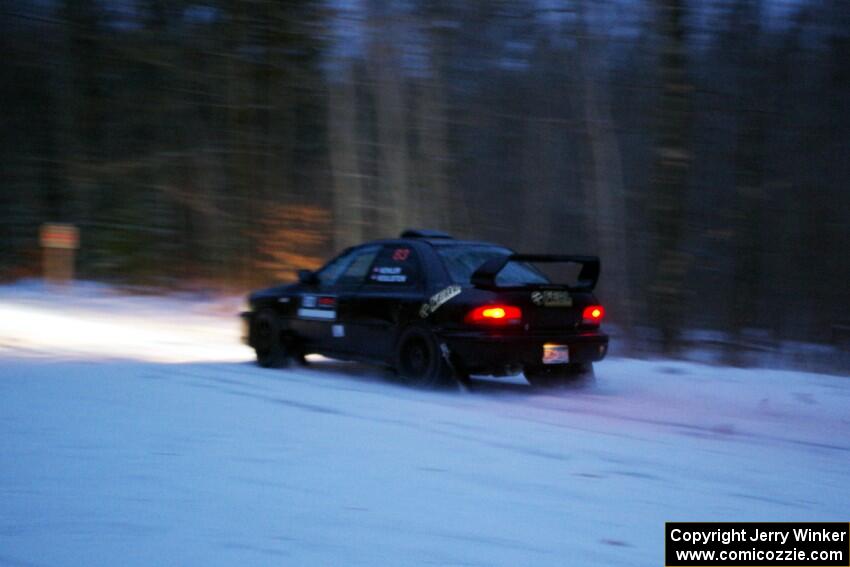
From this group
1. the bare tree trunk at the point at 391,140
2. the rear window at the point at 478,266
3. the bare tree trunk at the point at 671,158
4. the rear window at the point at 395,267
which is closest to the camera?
the rear window at the point at 478,266

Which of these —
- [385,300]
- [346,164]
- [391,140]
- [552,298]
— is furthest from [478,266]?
[346,164]

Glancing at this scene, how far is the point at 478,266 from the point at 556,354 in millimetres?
1182

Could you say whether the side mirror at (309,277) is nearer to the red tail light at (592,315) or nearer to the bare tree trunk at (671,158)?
the red tail light at (592,315)

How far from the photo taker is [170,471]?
525cm

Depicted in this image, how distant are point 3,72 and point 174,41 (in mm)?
6878

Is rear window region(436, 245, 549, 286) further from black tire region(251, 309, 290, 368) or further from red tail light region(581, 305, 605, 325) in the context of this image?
black tire region(251, 309, 290, 368)

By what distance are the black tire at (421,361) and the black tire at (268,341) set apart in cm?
183

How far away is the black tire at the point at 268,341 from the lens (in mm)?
10289

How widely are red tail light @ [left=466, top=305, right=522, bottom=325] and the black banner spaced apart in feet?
12.7

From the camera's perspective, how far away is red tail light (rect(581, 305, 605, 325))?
8820 millimetres

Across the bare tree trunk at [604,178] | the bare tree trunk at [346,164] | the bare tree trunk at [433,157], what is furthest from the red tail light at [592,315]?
the bare tree trunk at [346,164]

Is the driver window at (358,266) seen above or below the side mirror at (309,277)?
above

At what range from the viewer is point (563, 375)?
355 inches

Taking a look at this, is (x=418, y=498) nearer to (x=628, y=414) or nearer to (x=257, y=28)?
(x=628, y=414)
